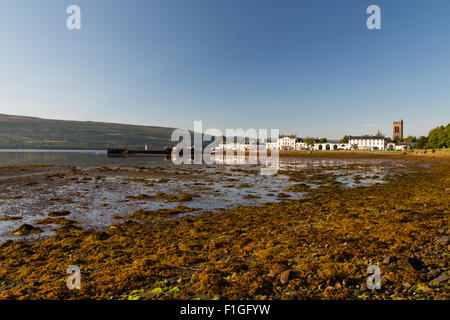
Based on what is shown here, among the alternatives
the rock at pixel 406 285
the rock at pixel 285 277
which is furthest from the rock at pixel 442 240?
the rock at pixel 285 277

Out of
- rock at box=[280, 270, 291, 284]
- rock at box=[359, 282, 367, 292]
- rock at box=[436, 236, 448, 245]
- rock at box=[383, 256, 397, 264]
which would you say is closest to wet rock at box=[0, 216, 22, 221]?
rock at box=[280, 270, 291, 284]

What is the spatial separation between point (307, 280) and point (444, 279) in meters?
2.94

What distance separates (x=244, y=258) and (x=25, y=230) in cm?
1057

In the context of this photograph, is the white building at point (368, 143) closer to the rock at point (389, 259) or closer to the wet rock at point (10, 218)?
the rock at point (389, 259)

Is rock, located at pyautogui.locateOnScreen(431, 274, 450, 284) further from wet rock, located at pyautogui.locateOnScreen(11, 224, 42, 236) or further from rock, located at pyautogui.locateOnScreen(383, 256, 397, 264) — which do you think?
wet rock, located at pyautogui.locateOnScreen(11, 224, 42, 236)

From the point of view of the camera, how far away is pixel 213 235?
9766 mm

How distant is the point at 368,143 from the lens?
613 ft

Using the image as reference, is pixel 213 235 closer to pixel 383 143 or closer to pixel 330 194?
pixel 330 194

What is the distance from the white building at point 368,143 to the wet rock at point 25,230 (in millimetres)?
210034

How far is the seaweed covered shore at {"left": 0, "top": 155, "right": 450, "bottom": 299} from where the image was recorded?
5230 millimetres

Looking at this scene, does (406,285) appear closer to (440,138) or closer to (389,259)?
(389,259)

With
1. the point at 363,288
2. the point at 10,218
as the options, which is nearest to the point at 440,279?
the point at 363,288

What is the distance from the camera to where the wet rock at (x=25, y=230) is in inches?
404
